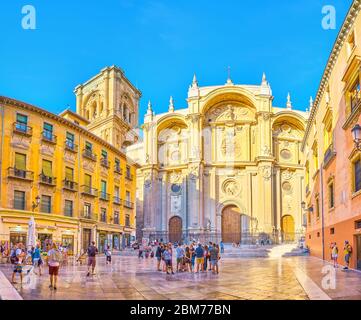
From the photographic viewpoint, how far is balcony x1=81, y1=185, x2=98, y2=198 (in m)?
35.2

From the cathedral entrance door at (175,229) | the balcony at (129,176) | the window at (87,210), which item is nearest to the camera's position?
the window at (87,210)

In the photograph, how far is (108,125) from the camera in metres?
59.5

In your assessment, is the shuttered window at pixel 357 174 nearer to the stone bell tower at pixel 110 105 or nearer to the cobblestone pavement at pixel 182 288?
the cobblestone pavement at pixel 182 288

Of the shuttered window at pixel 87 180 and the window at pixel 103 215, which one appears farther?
the window at pixel 103 215

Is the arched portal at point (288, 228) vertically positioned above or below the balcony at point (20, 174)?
below

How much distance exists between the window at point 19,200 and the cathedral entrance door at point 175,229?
23553 mm

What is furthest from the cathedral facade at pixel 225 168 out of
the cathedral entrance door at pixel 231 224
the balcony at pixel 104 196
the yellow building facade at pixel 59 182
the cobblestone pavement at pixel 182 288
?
the cobblestone pavement at pixel 182 288

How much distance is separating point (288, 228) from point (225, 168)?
9.71m

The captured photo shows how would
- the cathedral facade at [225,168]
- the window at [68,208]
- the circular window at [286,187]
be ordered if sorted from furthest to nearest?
the circular window at [286,187] → the cathedral facade at [225,168] → the window at [68,208]

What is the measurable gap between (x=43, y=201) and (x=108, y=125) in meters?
30.0

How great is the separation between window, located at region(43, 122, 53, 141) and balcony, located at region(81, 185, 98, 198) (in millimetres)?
5418

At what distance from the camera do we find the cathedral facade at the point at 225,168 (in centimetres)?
4719

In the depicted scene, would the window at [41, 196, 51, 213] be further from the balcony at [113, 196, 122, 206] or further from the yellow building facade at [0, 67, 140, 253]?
the balcony at [113, 196, 122, 206]
